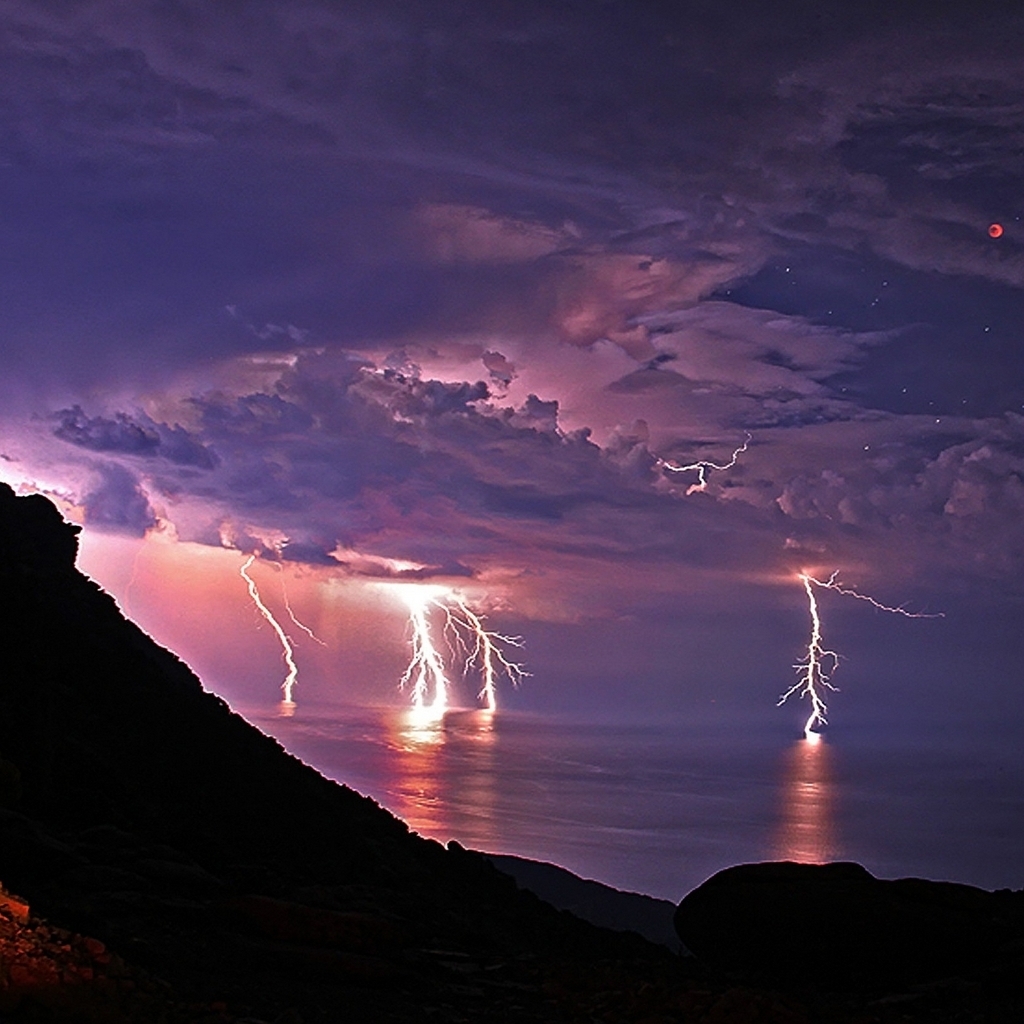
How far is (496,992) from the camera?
14.5 meters

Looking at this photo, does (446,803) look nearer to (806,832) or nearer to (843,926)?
(806,832)

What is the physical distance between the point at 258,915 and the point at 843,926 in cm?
1111

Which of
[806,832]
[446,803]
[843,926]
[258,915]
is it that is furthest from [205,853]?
[806,832]

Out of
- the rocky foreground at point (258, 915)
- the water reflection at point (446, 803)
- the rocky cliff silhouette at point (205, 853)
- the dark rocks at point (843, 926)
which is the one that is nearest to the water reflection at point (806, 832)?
the water reflection at point (446, 803)

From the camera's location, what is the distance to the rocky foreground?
11992mm

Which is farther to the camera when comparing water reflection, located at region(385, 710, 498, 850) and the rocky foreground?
water reflection, located at region(385, 710, 498, 850)

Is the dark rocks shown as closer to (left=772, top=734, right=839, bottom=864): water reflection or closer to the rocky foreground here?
the rocky foreground

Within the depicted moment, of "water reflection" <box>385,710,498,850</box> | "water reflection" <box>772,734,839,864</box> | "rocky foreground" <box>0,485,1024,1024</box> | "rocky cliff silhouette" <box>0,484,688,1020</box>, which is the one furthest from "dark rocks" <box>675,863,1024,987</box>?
"water reflection" <box>385,710,498,850</box>

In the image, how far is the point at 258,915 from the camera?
595 inches

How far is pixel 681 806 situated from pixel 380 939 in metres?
168

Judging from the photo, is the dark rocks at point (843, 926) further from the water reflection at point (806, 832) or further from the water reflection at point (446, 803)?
the water reflection at point (446, 803)

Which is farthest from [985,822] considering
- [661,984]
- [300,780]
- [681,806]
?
[661,984]

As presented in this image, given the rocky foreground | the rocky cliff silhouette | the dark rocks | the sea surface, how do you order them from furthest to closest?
1. the sea surface
2. the dark rocks
3. the rocky cliff silhouette
4. the rocky foreground

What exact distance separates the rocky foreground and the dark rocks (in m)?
0.08
